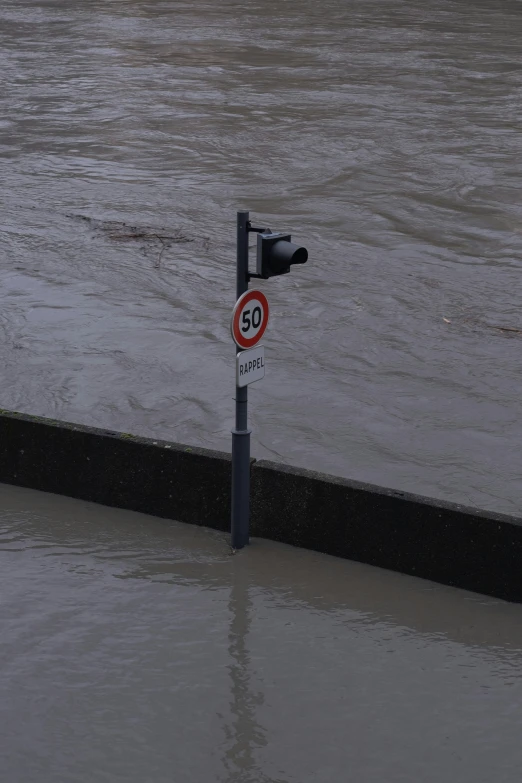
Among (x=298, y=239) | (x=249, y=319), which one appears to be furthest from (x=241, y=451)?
(x=298, y=239)

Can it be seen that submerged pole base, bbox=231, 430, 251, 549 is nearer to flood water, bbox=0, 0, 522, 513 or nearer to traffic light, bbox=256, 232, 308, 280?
traffic light, bbox=256, 232, 308, 280

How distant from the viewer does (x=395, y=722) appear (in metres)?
4.50

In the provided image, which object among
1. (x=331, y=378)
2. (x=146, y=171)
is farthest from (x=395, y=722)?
(x=146, y=171)

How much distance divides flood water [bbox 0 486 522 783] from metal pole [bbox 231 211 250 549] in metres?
0.17

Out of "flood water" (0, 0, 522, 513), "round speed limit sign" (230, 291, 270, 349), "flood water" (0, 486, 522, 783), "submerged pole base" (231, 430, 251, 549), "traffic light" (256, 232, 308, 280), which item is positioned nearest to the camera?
"flood water" (0, 486, 522, 783)

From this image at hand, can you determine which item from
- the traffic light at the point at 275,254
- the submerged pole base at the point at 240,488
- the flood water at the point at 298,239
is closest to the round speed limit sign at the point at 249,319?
the traffic light at the point at 275,254

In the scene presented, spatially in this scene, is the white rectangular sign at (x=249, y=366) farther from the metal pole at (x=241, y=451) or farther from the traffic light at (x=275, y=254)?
the traffic light at (x=275, y=254)

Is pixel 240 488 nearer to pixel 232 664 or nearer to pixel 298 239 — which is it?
pixel 232 664

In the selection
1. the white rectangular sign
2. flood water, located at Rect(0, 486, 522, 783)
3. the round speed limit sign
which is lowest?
flood water, located at Rect(0, 486, 522, 783)

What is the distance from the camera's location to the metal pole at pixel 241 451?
5.48 m

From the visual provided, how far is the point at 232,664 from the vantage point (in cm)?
490

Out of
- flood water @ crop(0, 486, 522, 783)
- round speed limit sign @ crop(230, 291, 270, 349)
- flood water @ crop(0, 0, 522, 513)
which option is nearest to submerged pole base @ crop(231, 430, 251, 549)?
flood water @ crop(0, 486, 522, 783)

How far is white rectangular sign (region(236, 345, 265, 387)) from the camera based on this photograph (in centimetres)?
547

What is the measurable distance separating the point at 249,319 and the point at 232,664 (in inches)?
66.7
